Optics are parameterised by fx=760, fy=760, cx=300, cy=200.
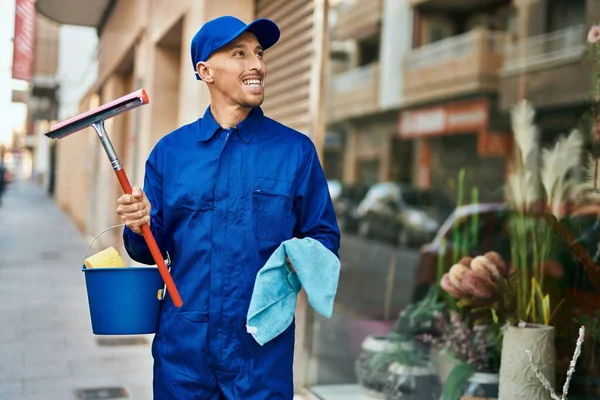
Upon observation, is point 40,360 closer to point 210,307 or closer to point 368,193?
point 210,307

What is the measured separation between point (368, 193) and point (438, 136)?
2329mm

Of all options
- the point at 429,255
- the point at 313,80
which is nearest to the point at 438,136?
the point at 429,255

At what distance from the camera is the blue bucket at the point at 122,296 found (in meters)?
2.16

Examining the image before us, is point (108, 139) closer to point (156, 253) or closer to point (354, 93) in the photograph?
point (156, 253)

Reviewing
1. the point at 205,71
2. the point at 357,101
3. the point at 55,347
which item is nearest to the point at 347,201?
the point at 357,101

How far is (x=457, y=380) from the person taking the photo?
3756 mm

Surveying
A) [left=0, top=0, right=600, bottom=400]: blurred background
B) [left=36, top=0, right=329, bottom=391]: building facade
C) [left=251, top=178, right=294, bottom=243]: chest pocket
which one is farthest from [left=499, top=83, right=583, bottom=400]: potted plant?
[left=251, top=178, right=294, bottom=243]: chest pocket

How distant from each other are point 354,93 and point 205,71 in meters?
19.4

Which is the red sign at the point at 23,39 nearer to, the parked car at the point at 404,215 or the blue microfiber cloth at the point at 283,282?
the blue microfiber cloth at the point at 283,282

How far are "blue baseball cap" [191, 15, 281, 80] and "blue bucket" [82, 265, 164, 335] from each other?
26.2 inches

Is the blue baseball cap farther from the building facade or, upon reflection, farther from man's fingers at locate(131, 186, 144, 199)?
the building facade

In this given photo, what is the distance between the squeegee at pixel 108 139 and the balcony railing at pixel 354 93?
59.6ft

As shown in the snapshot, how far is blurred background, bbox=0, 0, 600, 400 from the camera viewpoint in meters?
5.04

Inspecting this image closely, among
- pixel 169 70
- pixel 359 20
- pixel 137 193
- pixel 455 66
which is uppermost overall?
pixel 359 20
